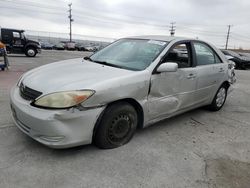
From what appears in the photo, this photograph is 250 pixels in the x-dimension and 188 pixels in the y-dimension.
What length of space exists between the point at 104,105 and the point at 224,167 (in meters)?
1.61

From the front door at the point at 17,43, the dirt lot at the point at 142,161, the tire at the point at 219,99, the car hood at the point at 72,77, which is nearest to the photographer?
the dirt lot at the point at 142,161

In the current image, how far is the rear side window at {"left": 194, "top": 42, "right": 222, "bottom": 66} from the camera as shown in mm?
4184

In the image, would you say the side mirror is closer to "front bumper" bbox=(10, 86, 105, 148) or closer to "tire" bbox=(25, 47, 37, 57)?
"front bumper" bbox=(10, 86, 105, 148)

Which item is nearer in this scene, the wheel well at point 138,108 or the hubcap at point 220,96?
the wheel well at point 138,108

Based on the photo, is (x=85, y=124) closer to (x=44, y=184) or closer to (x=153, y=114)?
(x=44, y=184)

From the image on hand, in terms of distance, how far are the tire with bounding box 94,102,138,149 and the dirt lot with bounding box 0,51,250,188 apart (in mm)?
107

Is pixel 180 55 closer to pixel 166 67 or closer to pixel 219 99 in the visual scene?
pixel 166 67

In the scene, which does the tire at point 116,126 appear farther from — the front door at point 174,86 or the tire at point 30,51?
the tire at point 30,51

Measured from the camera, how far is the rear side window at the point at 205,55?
418 centimetres

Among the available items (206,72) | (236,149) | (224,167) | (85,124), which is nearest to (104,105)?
(85,124)

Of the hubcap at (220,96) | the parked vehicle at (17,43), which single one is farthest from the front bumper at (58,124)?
the parked vehicle at (17,43)

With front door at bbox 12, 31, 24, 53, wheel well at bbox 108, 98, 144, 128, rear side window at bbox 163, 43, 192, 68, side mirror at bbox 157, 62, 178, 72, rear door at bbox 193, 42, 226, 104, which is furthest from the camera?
front door at bbox 12, 31, 24, 53

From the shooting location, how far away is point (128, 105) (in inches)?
121

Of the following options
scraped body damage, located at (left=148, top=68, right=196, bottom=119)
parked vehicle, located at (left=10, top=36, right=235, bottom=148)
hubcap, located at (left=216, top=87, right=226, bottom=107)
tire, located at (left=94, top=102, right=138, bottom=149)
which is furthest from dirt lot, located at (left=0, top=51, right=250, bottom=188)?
hubcap, located at (left=216, top=87, right=226, bottom=107)
